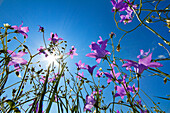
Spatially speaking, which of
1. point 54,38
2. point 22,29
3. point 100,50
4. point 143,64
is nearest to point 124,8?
point 100,50

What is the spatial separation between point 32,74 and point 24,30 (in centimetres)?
48

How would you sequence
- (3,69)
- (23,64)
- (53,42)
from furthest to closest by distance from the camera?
1. (53,42)
2. (23,64)
3. (3,69)

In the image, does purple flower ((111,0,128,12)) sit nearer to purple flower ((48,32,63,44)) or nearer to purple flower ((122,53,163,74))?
purple flower ((122,53,163,74))

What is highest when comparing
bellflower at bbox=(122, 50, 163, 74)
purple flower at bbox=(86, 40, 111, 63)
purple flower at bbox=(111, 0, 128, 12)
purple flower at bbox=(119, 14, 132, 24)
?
purple flower at bbox=(111, 0, 128, 12)

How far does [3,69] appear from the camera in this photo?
0.90m

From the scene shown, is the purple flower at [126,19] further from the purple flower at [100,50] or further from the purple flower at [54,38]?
the purple flower at [54,38]

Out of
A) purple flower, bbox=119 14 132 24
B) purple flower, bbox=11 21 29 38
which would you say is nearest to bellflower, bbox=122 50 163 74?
purple flower, bbox=119 14 132 24

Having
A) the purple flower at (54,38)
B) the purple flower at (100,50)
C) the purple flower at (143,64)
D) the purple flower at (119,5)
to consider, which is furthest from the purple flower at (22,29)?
the purple flower at (143,64)

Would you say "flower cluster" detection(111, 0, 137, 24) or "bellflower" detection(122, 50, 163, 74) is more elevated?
"flower cluster" detection(111, 0, 137, 24)

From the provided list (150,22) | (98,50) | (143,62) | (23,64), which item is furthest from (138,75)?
(23,64)

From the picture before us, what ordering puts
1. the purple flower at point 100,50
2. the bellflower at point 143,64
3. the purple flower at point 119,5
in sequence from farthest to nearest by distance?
1. the purple flower at point 119,5
2. the purple flower at point 100,50
3. the bellflower at point 143,64

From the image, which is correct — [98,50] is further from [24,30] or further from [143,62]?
[24,30]

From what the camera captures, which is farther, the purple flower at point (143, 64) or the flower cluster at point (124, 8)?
the flower cluster at point (124, 8)

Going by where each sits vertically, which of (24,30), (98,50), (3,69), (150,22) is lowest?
(3,69)
